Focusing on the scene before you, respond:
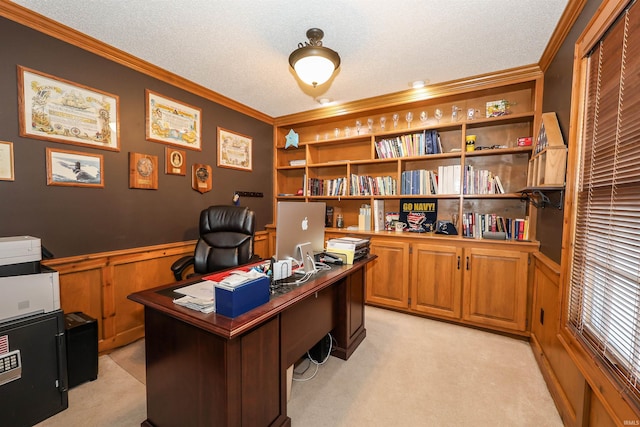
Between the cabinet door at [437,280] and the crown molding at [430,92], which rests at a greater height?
the crown molding at [430,92]

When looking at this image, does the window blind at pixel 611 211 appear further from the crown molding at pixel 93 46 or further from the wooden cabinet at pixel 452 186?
the crown molding at pixel 93 46

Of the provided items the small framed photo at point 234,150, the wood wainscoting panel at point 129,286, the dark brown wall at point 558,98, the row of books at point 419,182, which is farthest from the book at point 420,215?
the wood wainscoting panel at point 129,286

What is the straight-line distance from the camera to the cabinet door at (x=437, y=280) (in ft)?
8.83

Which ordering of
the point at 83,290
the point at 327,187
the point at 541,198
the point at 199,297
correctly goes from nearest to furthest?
1. the point at 199,297
2. the point at 83,290
3. the point at 541,198
4. the point at 327,187

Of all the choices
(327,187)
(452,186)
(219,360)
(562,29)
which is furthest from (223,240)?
→ (562,29)

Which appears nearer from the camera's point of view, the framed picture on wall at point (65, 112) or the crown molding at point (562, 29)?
the crown molding at point (562, 29)

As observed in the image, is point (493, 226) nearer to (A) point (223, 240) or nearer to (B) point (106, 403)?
(A) point (223, 240)

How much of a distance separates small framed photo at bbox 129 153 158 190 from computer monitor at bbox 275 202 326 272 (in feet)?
5.42

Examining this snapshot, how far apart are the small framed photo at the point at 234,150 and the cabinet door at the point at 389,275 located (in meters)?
1.94

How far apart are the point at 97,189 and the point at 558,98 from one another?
11.8 ft

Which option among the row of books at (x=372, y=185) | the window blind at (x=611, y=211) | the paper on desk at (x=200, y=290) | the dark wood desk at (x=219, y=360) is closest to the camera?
the window blind at (x=611, y=211)

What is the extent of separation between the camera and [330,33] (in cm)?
198

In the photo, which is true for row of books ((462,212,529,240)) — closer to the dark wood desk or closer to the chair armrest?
the dark wood desk

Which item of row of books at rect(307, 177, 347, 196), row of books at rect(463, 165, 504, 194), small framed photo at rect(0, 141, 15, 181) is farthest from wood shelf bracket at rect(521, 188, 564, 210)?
small framed photo at rect(0, 141, 15, 181)
